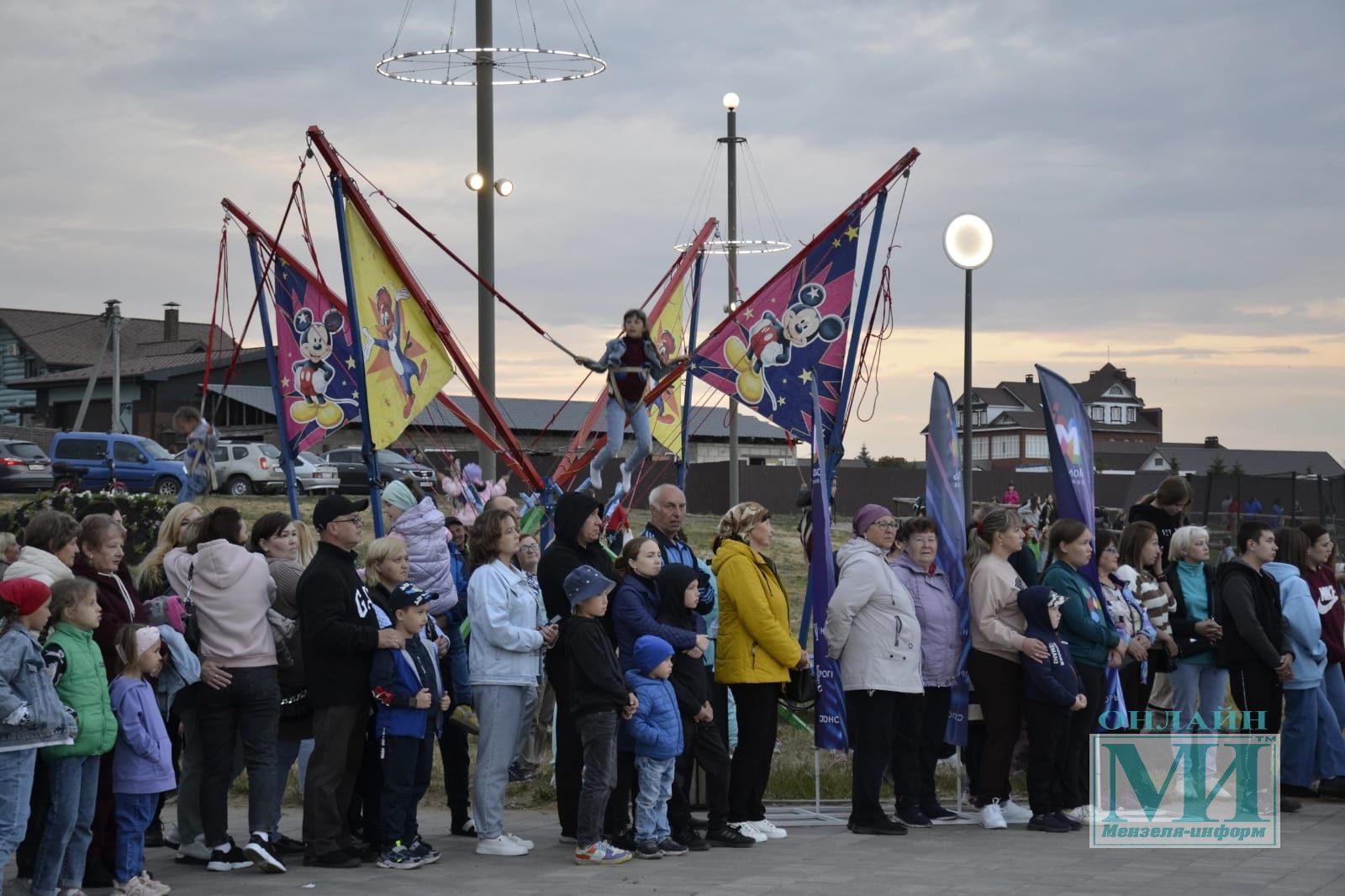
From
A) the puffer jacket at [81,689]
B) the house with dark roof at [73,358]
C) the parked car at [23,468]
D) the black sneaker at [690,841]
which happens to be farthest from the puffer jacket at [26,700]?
the house with dark roof at [73,358]

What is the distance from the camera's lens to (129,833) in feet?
23.1

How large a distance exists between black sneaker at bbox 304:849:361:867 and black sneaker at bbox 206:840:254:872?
0.16m

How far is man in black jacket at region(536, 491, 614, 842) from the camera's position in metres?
8.16

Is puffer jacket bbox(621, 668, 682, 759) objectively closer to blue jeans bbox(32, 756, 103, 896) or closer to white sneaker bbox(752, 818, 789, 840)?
white sneaker bbox(752, 818, 789, 840)

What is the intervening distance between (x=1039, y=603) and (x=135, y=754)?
491 centimetres

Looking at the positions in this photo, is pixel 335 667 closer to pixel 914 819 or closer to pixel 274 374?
pixel 914 819

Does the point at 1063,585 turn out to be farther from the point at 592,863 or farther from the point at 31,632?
the point at 31,632

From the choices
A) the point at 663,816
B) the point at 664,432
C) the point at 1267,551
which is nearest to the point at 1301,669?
the point at 1267,551

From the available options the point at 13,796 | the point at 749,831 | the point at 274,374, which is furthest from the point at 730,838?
the point at 274,374

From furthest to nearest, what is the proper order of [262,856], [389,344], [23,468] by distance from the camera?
1. [23,468]
2. [389,344]
3. [262,856]

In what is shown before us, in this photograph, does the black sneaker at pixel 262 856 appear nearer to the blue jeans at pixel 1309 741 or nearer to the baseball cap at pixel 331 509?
the baseball cap at pixel 331 509

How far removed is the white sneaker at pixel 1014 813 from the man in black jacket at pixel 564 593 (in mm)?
2613

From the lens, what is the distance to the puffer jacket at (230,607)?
768 cm

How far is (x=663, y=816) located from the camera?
8.01 meters
